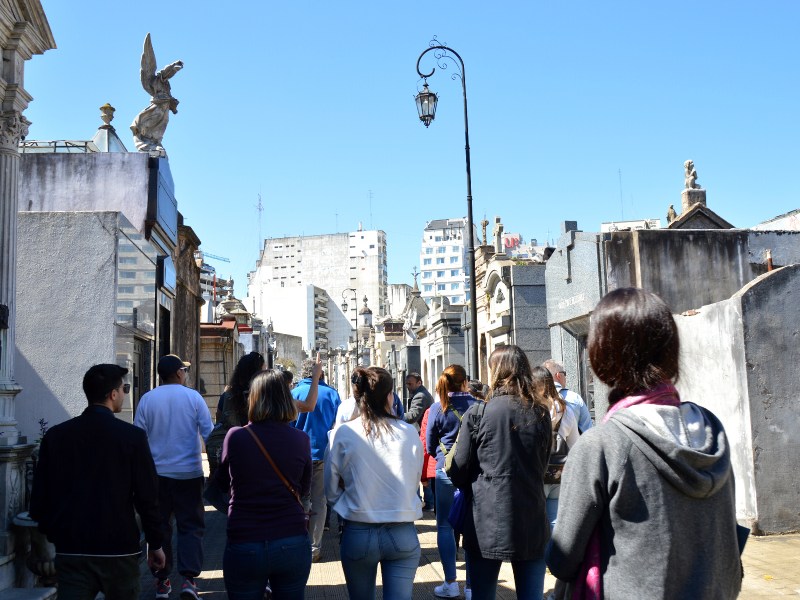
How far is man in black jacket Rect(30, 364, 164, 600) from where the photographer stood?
376 centimetres

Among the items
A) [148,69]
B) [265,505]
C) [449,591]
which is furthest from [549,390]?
[148,69]

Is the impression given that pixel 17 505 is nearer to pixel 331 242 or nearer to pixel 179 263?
pixel 179 263

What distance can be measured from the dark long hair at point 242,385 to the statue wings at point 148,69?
8.13 m

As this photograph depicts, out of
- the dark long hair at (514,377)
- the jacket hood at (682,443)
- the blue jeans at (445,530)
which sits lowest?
the blue jeans at (445,530)

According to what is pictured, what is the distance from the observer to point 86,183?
34.7ft

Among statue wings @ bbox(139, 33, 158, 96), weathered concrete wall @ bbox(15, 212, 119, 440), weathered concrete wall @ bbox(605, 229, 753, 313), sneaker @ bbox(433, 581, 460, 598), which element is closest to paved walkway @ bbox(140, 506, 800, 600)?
sneaker @ bbox(433, 581, 460, 598)

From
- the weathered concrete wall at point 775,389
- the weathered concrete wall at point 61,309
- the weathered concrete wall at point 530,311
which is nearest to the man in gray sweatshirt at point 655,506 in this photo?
the weathered concrete wall at point 775,389

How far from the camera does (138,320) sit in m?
9.53

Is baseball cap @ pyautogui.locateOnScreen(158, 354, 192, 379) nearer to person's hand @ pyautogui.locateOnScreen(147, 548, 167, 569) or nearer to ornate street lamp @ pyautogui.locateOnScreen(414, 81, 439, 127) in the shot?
person's hand @ pyautogui.locateOnScreen(147, 548, 167, 569)

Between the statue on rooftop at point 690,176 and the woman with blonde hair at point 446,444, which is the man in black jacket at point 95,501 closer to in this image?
the woman with blonde hair at point 446,444

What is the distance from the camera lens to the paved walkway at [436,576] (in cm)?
562

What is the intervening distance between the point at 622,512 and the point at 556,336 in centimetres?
1105

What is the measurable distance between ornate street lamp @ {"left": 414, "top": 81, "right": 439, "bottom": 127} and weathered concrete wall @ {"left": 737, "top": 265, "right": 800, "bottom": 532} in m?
7.49

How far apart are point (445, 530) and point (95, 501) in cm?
284
